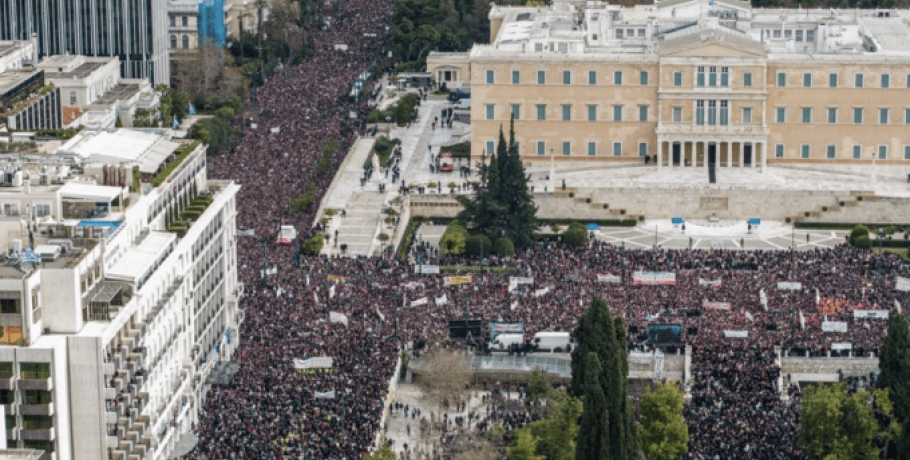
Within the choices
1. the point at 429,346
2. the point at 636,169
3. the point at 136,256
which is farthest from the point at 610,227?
the point at 136,256

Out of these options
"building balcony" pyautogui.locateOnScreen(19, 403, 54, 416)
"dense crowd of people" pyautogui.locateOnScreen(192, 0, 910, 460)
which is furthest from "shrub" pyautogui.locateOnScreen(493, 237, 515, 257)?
"building balcony" pyautogui.locateOnScreen(19, 403, 54, 416)

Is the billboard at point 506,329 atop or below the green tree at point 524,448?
atop

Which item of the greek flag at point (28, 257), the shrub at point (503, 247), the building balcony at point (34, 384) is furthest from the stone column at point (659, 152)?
the building balcony at point (34, 384)

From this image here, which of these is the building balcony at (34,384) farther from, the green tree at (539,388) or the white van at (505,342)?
the white van at (505,342)

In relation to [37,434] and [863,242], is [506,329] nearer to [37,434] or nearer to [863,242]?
[863,242]

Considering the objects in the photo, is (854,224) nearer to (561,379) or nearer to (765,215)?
(765,215)

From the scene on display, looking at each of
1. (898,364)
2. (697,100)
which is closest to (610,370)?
(898,364)
